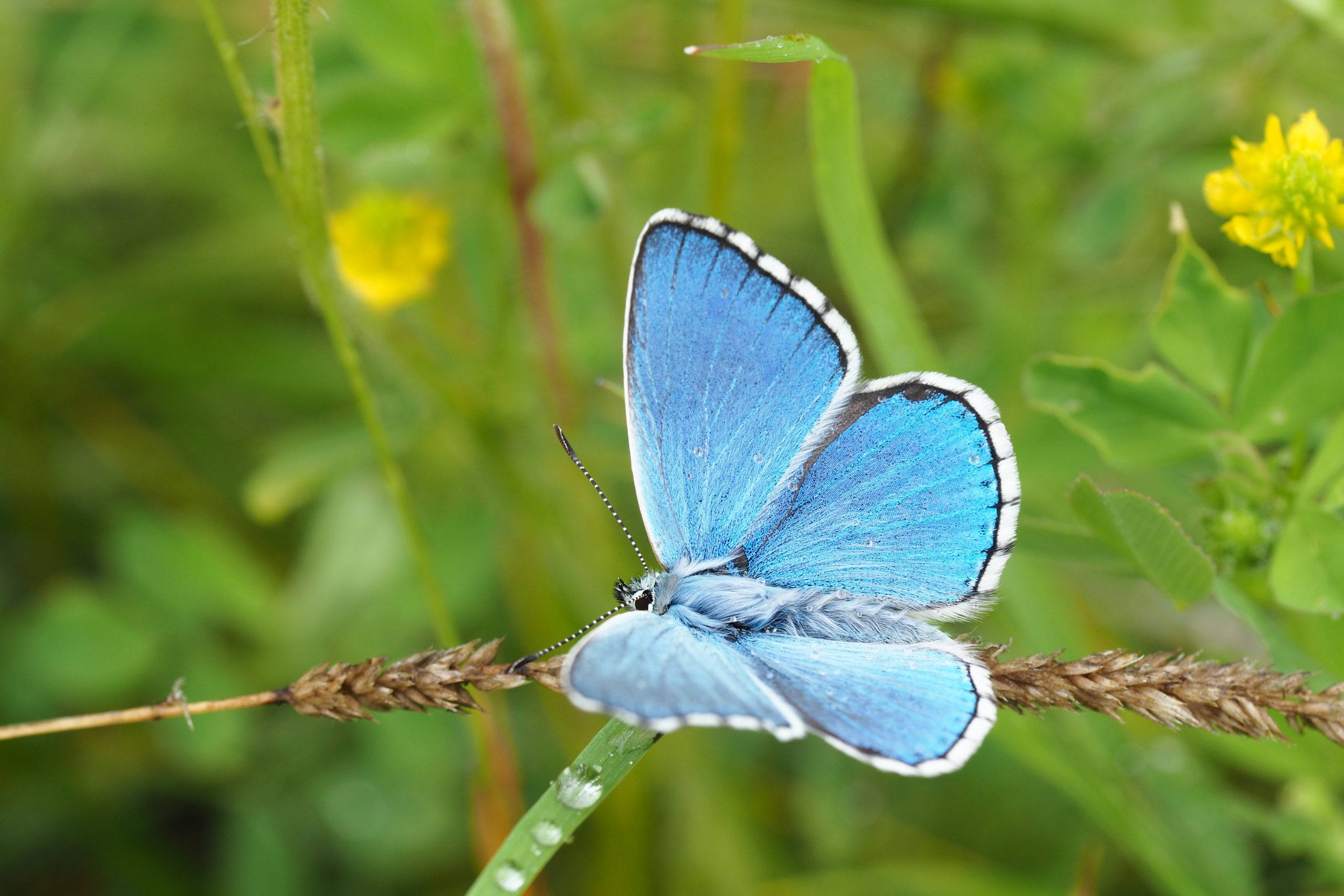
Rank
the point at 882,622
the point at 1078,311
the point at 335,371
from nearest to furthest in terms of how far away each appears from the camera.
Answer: the point at 882,622 → the point at 1078,311 → the point at 335,371

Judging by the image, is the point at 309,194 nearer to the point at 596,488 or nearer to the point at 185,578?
the point at 596,488

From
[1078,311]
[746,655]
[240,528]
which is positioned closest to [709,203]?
[1078,311]

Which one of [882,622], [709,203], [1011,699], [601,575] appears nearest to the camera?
[1011,699]

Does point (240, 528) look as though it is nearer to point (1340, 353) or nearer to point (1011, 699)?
point (1011, 699)

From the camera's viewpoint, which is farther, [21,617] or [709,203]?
[21,617]

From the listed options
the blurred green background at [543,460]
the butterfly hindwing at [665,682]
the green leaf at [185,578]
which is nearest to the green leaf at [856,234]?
the blurred green background at [543,460]

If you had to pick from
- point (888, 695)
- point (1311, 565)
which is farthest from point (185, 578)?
point (1311, 565)

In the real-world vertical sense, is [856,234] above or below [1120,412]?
above
